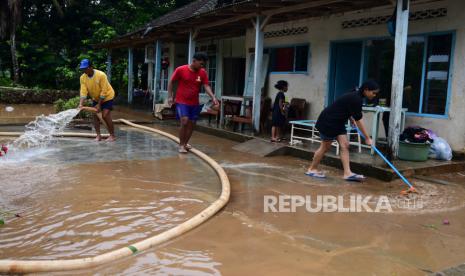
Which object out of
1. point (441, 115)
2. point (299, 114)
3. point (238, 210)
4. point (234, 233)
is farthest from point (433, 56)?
point (234, 233)

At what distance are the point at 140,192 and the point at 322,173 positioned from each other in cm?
299

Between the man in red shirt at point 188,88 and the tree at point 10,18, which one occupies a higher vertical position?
the tree at point 10,18

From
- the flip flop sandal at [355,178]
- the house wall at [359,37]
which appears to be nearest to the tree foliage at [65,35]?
the house wall at [359,37]

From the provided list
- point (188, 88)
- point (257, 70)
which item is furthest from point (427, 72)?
point (188, 88)

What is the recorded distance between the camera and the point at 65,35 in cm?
2583

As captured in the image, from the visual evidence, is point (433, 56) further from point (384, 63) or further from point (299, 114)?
point (299, 114)

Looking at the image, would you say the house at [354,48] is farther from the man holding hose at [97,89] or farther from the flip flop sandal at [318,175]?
the man holding hose at [97,89]

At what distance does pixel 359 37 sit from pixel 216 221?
684 centimetres

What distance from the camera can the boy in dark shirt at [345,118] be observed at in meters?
6.20

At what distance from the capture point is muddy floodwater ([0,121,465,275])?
3.48 metres

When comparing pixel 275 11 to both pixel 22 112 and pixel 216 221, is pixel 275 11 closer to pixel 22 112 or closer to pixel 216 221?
pixel 216 221

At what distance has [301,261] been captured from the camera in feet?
11.5

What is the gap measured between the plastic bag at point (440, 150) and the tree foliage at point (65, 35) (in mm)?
19384

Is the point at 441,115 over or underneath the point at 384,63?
underneath
